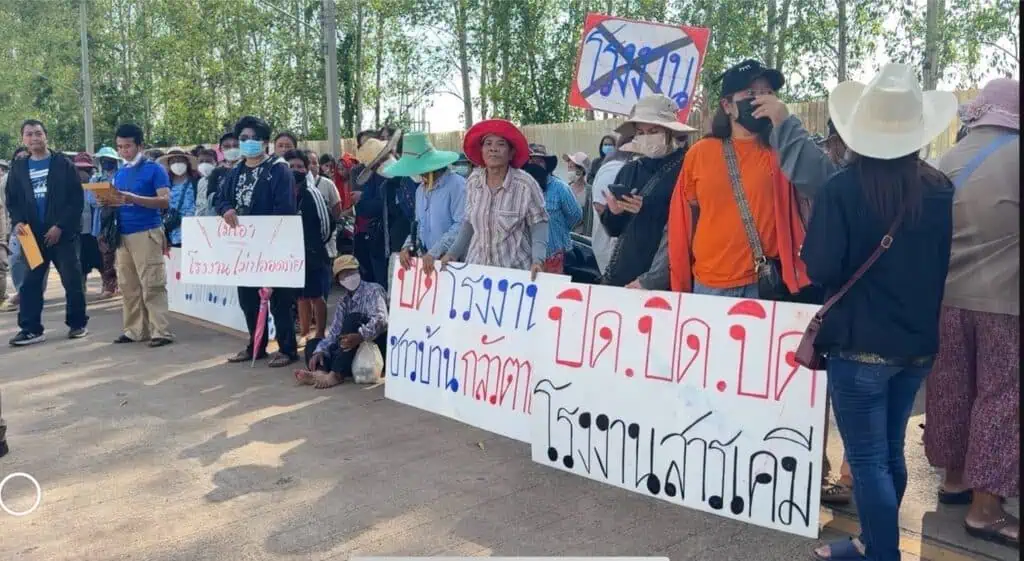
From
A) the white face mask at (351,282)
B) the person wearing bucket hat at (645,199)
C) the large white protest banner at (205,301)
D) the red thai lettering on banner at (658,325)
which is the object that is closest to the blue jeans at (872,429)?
the red thai lettering on banner at (658,325)

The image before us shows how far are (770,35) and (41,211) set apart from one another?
1658 centimetres

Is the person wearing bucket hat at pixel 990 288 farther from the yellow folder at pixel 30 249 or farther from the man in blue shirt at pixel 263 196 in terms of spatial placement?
the yellow folder at pixel 30 249

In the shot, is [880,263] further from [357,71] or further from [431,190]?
[357,71]

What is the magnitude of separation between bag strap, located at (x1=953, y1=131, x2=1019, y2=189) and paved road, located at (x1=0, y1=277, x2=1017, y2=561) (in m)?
1.48

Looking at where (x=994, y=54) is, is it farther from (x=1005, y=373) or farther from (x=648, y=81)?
(x=1005, y=373)

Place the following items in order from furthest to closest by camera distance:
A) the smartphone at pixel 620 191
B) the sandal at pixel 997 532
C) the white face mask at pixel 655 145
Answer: the white face mask at pixel 655 145 → the smartphone at pixel 620 191 → the sandal at pixel 997 532

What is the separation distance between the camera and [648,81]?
6629 millimetres

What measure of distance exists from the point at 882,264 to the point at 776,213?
2.70 feet

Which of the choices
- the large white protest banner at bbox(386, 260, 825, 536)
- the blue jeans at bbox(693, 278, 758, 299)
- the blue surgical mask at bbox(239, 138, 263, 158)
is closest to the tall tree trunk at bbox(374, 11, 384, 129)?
the blue surgical mask at bbox(239, 138, 263, 158)

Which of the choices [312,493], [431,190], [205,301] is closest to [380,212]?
[431,190]

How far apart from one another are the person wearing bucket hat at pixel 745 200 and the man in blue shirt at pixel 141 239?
235 inches

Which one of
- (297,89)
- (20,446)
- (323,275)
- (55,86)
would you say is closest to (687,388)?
(20,446)

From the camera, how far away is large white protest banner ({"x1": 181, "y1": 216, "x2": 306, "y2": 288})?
756 cm

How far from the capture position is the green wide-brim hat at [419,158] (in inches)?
256
